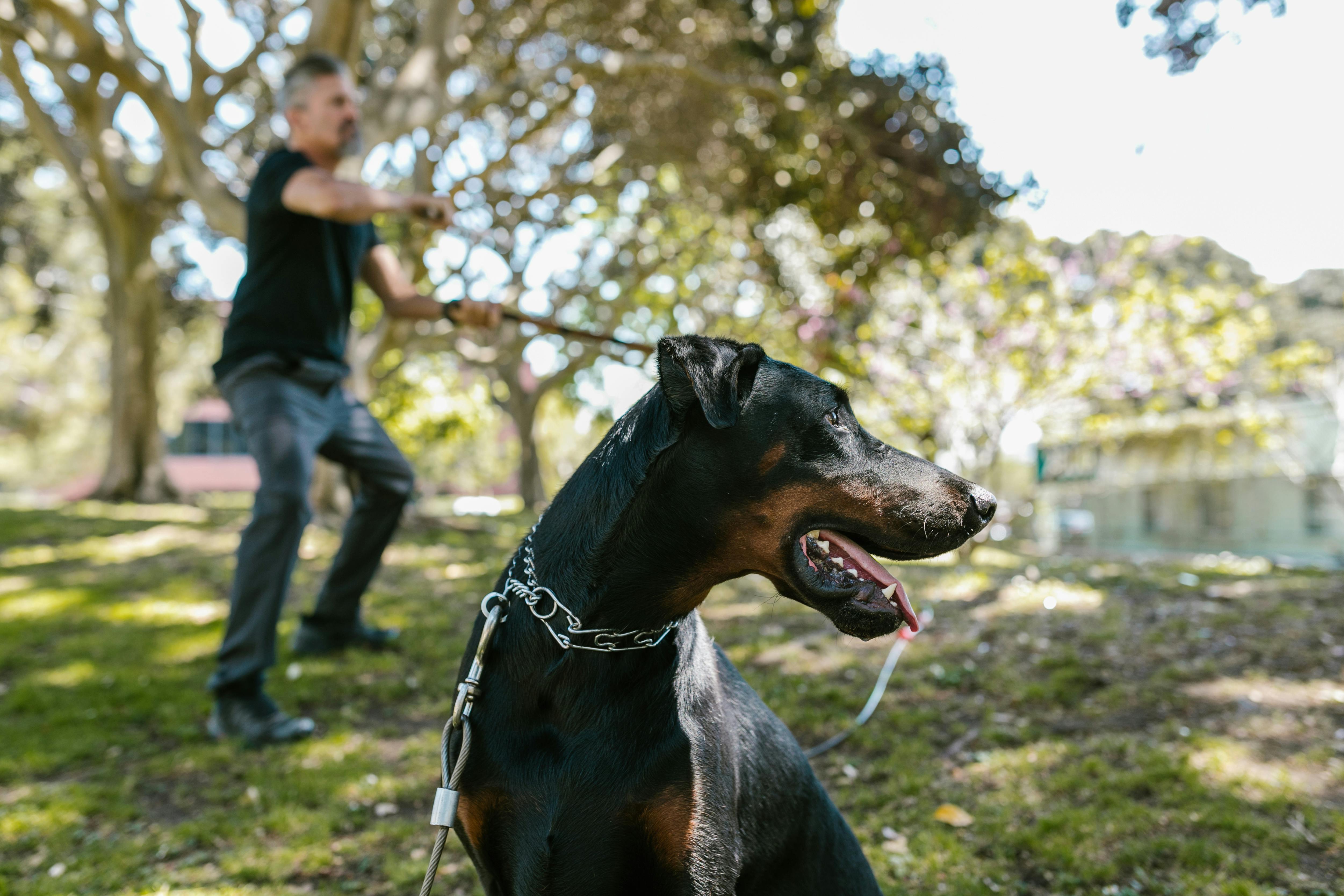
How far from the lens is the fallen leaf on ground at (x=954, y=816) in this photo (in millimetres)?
3039

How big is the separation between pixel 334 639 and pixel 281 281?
2.12 meters

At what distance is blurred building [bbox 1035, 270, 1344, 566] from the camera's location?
17.6 metres

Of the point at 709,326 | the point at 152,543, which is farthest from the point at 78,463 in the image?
the point at 152,543

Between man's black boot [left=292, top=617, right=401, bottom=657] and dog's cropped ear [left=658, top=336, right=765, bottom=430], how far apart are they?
3.70 metres

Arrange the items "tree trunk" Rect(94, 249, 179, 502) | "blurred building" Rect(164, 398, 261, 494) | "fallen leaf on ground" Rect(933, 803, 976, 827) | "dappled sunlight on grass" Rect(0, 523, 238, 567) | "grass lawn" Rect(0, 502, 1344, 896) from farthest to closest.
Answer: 1. "blurred building" Rect(164, 398, 261, 494)
2. "tree trunk" Rect(94, 249, 179, 502)
3. "dappled sunlight on grass" Rect(0, 523, 238, 567)
4. "fallen leaf on ground" Rect(933, 803, 976, 827)
5. "grass lawn" Rect(0, 502, 1344, 896)

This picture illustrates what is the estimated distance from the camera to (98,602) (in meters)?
5.99

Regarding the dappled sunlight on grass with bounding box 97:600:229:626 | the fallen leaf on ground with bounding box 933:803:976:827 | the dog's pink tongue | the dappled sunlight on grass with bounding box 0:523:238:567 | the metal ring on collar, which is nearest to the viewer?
the dog's pink tongue

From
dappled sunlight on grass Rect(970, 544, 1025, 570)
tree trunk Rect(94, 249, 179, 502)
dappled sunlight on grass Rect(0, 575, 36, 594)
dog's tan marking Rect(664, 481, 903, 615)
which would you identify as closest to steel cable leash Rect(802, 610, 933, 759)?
dog's tan marking Rect(664, 481, 903, 615)

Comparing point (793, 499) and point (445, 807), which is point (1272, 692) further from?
point (445, 807)

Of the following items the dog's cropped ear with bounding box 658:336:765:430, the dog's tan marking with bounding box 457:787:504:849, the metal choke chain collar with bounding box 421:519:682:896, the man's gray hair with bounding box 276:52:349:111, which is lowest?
the dog's tan marking with bounding box 457:787:504:849

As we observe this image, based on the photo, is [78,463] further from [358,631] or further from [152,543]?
[358,631]

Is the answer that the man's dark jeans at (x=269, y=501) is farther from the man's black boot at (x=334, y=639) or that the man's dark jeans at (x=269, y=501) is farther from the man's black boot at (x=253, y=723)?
the man's black boot at (x=334, y=639)

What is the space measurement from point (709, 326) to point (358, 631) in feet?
46.3

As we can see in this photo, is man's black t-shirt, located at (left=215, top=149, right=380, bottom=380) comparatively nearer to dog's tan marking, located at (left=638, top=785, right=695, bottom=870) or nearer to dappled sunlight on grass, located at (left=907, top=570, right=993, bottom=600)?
dog's tan marking, located at (left=638, top=785, right=695, bottom=870)
